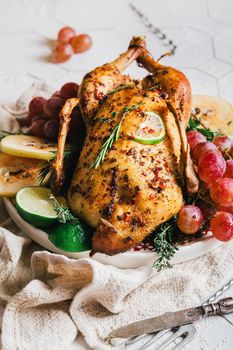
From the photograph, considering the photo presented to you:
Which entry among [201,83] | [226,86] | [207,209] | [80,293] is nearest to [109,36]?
[201,83]

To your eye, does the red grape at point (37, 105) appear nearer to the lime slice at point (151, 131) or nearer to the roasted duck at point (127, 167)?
the roasted duck at point (127, 167)

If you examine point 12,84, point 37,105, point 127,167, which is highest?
point 127,167

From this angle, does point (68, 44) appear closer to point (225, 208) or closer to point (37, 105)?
point (37, 105)

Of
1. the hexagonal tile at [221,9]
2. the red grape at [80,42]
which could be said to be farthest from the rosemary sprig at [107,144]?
the hexagonal tile at [221,9]

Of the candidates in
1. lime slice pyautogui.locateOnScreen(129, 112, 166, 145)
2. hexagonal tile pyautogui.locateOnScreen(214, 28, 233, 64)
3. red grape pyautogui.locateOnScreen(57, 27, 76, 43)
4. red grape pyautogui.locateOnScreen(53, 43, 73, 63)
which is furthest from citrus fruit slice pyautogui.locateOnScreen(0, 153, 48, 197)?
hexagonal tile pyautogui.locateOnScreen(214, 28, 233, 64)

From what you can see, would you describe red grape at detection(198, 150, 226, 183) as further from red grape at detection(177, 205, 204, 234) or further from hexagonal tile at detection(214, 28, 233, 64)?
hexagonal tile at detection(214, 28, 233, 64)

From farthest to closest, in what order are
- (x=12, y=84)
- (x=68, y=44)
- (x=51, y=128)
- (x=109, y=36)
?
1. (x=109, y=36)
2. (x=68, y=44)
3. (x=12, y=84)
4. (x=51, y=128)

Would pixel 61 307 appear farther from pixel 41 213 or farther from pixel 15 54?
pixel 15 54
